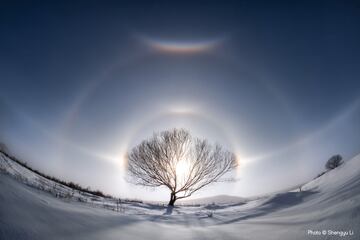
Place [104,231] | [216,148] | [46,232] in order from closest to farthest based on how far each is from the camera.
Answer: [46,232]
[104,231]
[216,148]

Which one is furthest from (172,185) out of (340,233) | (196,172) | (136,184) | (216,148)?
(340,233)

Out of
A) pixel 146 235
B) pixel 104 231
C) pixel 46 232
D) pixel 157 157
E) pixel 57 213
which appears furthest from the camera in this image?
pixel 157 157

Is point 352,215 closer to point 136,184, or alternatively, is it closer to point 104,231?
point 104,231

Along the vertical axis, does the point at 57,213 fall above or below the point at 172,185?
below

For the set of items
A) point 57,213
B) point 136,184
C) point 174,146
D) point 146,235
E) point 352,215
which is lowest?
point 146,235

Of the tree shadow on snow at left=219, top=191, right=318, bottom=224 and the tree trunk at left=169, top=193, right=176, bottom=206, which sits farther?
the tree trunk at left=169, top=193, right=176, bottom=206

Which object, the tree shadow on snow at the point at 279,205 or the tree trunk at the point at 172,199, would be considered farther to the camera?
the tree trunk at the point at 172,199

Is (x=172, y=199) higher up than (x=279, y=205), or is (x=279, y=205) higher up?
(x=172, y=199)

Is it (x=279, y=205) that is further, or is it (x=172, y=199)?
(x=172, y=199)

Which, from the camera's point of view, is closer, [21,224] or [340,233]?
[21,224]

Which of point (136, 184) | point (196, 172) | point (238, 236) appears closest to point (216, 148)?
point (196, 172)
